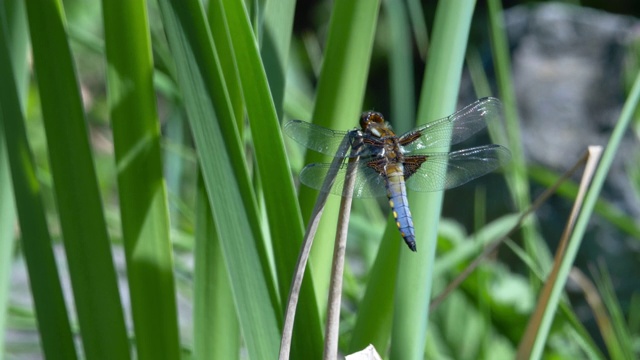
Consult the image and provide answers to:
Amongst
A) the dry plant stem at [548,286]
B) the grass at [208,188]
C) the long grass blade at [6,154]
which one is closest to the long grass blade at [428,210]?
the grass at [208,188]

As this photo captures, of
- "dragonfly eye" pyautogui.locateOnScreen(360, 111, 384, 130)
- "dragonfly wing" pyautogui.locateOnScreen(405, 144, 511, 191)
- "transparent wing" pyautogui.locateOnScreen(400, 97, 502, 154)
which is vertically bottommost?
"dragonfly wing" pyautogui.locateOnScreen(405, 144, 511, 191)

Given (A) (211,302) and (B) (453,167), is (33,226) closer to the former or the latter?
(A) (211,302)

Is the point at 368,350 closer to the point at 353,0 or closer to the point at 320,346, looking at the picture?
the point at 320,346

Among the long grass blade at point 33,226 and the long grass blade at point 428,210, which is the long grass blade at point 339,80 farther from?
the long grass blade at point 33,226

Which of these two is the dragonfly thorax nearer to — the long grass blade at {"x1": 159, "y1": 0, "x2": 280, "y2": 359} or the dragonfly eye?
the dragonfly eye

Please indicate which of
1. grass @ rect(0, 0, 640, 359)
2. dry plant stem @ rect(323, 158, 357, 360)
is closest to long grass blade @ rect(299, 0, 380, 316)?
grass @ rect(0, 0, 640, 359)

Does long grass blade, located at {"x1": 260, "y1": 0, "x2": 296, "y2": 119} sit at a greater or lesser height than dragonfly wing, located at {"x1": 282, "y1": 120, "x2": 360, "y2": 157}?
greater
